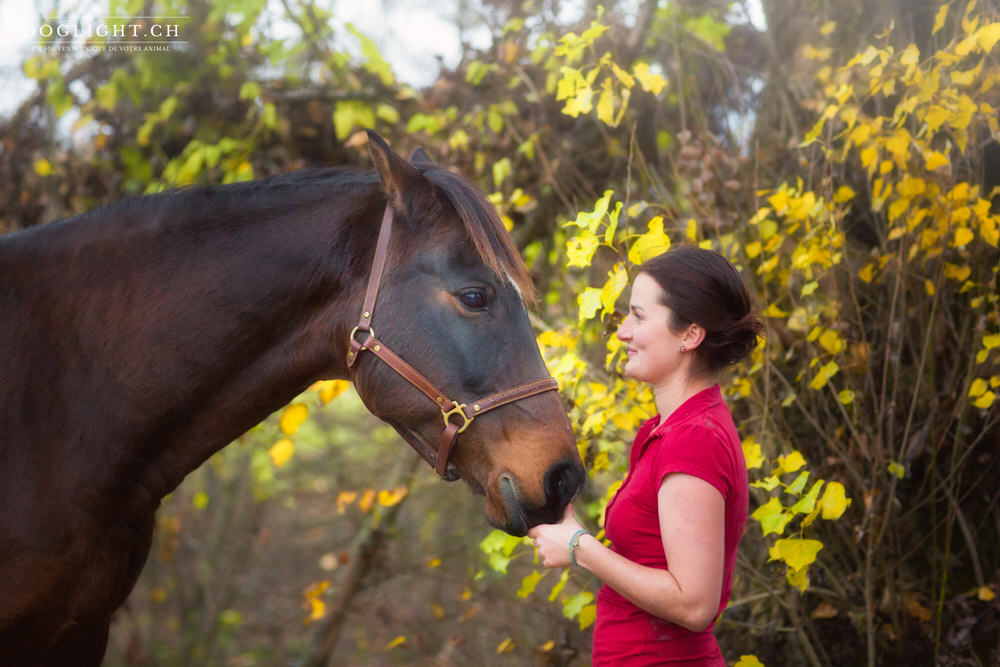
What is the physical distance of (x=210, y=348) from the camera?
202cm

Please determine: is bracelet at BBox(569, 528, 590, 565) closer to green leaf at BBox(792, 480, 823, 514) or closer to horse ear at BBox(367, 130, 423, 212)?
green leaf at BBox(792, 480, 823, 514)

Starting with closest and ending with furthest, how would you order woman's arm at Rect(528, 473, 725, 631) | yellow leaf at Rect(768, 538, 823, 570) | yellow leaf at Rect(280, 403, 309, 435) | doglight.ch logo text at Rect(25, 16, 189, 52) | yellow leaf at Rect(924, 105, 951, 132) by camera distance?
woman's arm at Rect(528, 473, 725, 631) → yellow leaf at Rect(768, 538, 823, 570) → yellow leaf at Rect(924, 105, 951, 132) → yellow leaf at Rect(280, 403, 309, 435) → doglight.ch logo text at Rect(25, 16, 189, 52)

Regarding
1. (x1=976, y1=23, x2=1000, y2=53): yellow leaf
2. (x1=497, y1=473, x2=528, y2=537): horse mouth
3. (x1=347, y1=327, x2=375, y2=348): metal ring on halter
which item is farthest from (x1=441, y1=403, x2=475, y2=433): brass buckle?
(x1=976, y1=23, x2=1000, y2=53): yellow leaf

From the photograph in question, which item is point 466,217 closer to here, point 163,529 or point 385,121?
point 385,121

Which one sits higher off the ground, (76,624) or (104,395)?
(104,395)

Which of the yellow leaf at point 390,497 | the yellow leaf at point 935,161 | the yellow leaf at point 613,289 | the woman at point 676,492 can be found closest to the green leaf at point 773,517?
the woman at point 676,492

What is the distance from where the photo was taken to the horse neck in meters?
2.01

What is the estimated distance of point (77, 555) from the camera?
193 cm

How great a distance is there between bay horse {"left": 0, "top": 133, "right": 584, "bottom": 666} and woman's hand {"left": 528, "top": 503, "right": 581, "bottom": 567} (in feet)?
0.57

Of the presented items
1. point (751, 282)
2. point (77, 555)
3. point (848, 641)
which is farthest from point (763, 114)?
point (77, 555)

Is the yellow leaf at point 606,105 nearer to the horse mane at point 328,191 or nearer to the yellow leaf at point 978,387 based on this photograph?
the horse mane at point 328,191

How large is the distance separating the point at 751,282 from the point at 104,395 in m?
2.23

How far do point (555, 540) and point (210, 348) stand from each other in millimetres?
1040

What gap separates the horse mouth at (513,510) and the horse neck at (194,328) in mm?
570
